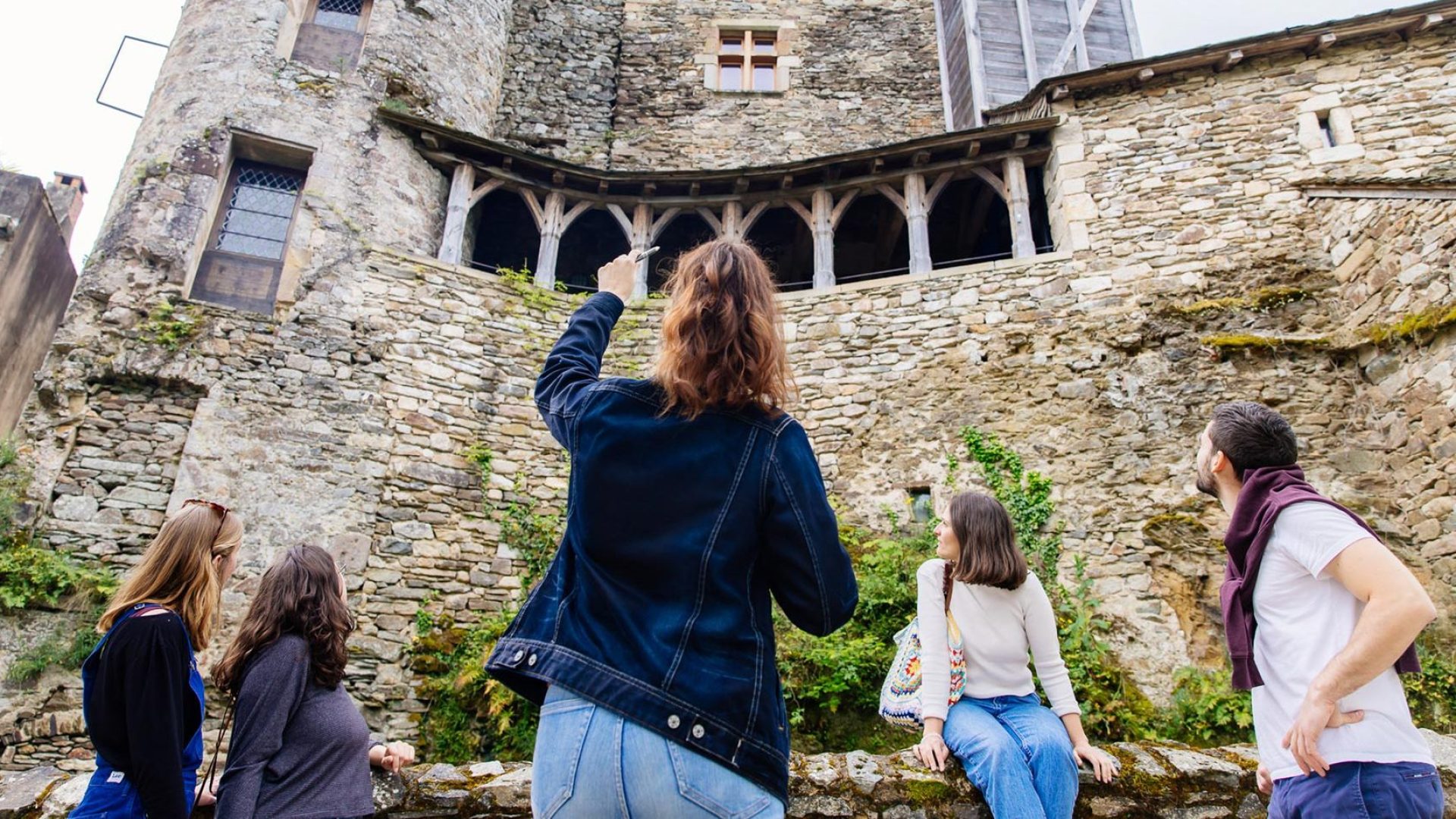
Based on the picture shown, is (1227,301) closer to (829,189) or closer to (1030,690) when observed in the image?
(829,189)

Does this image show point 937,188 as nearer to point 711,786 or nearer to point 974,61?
point 974,61

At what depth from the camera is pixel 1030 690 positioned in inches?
117

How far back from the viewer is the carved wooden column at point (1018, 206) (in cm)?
886

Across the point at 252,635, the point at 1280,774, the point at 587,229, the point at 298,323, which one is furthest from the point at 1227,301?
the point at 298,323

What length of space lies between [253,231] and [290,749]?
7.82 metres

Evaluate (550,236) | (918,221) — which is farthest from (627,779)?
(550,236)

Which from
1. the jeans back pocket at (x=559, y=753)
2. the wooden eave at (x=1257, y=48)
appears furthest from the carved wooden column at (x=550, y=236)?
the jeans back pocket at (x=559, y=753)

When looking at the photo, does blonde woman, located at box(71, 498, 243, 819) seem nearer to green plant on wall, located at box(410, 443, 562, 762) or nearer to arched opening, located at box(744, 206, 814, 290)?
green plant on wall, located at box(410, 443, 562, 762)

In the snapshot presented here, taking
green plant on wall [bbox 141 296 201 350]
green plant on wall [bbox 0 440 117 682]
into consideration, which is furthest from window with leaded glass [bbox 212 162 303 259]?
green plant on wall [bbox 0 440 117 682]

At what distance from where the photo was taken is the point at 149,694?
2.13 metres

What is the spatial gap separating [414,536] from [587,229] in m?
5.44

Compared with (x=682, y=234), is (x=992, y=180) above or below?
below

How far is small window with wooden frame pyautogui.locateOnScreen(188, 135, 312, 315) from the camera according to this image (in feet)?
26.7

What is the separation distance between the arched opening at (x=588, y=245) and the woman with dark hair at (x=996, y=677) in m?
8.71
